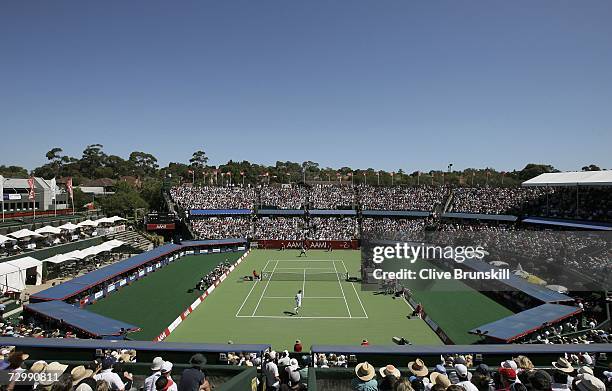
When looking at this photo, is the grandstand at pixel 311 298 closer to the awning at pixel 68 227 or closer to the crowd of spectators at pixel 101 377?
the awning at pixel 68 227

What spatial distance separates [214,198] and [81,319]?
1802 inches

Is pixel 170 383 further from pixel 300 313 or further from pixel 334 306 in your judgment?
pixel 334 306

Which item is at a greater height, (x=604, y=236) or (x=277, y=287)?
(x=604, y=236)

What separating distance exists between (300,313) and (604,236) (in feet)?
81.4

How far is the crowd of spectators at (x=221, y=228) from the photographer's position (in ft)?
193

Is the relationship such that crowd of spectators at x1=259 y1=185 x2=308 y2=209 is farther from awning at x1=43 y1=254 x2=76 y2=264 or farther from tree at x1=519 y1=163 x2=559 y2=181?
tree at x1=519 y1=163 x2=559 y2=181

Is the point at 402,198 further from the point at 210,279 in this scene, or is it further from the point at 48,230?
the point at 48,230

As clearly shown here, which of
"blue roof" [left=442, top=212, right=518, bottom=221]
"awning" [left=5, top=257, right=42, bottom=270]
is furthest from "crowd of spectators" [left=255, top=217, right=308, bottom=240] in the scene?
"awning" [left=5, top=257, right=42, bottom=270]

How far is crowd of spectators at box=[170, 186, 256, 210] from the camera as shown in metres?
63.9

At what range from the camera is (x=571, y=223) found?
127ft

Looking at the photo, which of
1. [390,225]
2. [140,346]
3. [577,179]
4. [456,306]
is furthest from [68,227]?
[577,179]

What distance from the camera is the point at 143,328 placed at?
2233cm

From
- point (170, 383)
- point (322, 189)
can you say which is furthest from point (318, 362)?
point (322, 189)

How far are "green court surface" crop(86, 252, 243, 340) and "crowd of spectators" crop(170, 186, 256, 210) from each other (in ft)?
73.4
